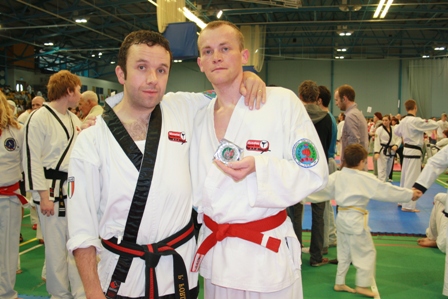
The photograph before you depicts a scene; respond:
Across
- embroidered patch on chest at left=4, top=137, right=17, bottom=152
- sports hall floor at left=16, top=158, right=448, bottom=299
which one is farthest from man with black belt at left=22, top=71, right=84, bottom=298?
sports hall floor at left=16, top=158, right=448, bottom=299

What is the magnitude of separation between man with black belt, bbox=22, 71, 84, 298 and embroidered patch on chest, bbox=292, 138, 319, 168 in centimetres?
253

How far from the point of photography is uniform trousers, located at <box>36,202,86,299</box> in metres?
3.73

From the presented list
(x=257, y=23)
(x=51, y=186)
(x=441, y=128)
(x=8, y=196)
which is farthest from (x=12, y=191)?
(x=441, y=128)

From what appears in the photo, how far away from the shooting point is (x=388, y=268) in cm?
494

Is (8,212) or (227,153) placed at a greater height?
(227,153)

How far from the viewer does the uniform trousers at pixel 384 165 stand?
1030cm

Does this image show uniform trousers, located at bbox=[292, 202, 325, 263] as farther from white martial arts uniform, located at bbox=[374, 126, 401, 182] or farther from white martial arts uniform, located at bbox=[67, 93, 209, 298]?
white martial arts uniform, located at bbox=[374, 126, 401, 182]

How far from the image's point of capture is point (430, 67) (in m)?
25.4

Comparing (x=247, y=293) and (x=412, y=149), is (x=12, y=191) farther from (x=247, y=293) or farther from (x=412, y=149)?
(x=412, y=149)

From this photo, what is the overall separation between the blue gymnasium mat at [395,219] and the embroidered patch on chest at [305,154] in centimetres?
478

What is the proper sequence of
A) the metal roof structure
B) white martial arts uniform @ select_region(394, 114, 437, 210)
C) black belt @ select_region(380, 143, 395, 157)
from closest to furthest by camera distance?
white martial arts uniform @ select_region(394, 114, 437, 210), black belt @ select_region(380, 143, 395, 157), the metal roof structure

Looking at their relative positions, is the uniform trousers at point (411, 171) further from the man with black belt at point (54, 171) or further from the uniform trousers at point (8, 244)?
the uniform trousers at point (8, 244)

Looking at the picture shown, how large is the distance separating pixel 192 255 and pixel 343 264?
260 centimetres

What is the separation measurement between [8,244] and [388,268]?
4.24 meters
